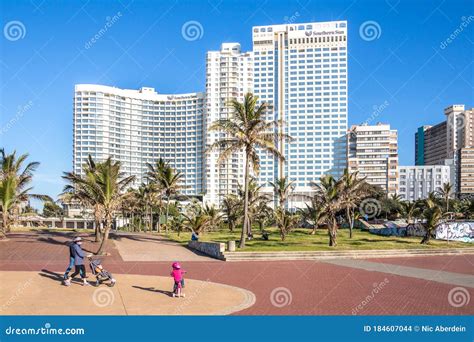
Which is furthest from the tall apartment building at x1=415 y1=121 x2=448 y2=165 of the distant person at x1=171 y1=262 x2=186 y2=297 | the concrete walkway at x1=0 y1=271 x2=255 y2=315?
the distant person at x1=171 y1=262 x2=186 y2=297

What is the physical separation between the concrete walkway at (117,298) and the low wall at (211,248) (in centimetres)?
759

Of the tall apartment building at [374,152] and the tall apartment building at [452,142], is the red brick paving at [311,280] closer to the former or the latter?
the tall apartment building at [374,152]

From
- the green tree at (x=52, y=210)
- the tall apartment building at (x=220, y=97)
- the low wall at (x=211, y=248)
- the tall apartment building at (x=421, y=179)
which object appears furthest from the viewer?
the tall apartment building at (x=421, y=179)

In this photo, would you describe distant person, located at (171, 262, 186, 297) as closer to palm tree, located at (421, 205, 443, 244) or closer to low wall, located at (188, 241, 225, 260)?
low wall, located at (188, 241, 225, 260)

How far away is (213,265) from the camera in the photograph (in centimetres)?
1941

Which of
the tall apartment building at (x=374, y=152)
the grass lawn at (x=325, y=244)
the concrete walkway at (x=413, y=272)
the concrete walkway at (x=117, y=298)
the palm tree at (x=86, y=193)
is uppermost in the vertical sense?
the tall apartment building at (x=374, y=152)

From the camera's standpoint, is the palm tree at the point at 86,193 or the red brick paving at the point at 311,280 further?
the palm tree at the point at 86,193

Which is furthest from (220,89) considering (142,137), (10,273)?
(10,273)

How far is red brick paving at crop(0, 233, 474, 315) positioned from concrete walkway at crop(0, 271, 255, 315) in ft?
2.79

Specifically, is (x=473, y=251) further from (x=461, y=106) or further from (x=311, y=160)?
(x=461, y=106)

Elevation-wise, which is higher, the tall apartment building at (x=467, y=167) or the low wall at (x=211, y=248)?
the tall apartment building at (x=467, y=167)

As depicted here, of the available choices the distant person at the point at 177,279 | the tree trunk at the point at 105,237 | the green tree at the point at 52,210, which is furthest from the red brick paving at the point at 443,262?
the green tree at the point at 52,210

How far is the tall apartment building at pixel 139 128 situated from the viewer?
14400 cm

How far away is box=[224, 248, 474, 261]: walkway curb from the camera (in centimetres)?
2147
